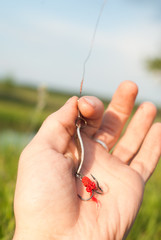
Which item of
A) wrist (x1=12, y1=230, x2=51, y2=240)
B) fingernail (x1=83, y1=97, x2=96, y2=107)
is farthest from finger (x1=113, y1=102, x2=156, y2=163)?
wrist (x1=12, y1=230, x2=51, y2=240)

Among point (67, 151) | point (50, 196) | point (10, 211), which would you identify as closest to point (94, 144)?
point (67, 151)

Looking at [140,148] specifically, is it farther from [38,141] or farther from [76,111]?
[38,141]

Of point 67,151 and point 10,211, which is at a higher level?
point 67,151

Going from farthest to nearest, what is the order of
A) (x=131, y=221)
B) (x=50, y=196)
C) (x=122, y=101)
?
1. (x=122, y=101)
2. (x=131, y=221)
3. (x=50, y=196)

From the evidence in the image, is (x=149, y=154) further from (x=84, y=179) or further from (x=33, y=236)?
(x=33, y=236)

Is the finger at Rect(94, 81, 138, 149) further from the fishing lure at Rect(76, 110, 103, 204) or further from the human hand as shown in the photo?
the fishing lure at Rect(76, 110, 103, 204)

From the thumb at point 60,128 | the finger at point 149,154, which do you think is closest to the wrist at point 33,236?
the thumb at point 60,128
